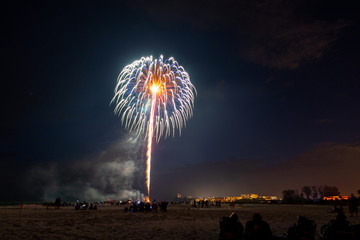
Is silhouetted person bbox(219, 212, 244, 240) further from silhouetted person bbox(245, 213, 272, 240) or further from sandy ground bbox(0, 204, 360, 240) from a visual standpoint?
sandy ground bbox(0, 204, 360, 240)

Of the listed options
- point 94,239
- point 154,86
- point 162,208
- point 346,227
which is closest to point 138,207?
point 162,208

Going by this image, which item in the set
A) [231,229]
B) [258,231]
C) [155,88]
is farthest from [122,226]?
[155,88]

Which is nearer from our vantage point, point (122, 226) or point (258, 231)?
point (258, 231)

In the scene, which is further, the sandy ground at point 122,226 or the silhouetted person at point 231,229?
the sandy ground at point 122,226

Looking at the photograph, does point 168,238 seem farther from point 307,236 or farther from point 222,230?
point 307,236

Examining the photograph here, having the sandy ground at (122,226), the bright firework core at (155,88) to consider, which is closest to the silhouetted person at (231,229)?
the sandy ground at (122,226)

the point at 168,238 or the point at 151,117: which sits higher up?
the point at 151,117

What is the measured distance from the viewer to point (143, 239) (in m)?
10.6

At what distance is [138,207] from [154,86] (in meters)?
18.0

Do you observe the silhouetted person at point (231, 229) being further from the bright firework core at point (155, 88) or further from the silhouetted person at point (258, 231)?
the bright firework core at point (155, 88)

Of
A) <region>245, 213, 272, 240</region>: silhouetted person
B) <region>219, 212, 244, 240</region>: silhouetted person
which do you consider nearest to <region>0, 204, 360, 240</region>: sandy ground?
<region>219, 212, 244, 240</region>: silhouetted person

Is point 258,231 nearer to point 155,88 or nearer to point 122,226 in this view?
point 122,226

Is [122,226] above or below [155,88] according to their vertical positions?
below

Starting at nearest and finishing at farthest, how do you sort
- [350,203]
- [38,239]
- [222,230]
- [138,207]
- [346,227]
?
[346,227] → [222,230] → [38,239] → [350,203] → [138,207]
